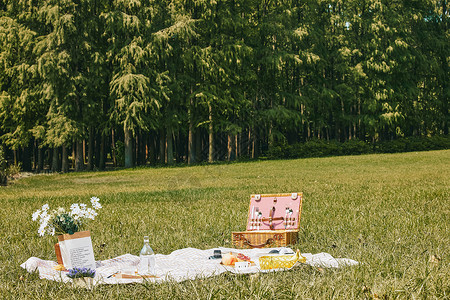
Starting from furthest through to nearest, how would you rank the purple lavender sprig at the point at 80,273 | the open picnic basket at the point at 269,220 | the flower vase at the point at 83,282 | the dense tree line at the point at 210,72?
the dense tree line at the point at 210,72
the open picnic basket at the point at 269,220
the purple lavender sprig at the point at 80,273
the flower vase at the point at 83,282

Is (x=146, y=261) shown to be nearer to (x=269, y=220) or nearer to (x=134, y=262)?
(x=134, y=262)

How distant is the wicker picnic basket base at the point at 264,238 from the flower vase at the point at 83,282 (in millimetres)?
2071

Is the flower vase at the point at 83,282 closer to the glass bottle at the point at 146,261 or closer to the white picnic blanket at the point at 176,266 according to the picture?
the white picnic blanket at the point at 176,266

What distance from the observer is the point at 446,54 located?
42.5 metres

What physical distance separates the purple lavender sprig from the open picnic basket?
6.42ft

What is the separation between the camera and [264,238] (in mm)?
5688

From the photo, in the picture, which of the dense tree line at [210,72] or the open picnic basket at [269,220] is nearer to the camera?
the open picnic basket at [269,220]

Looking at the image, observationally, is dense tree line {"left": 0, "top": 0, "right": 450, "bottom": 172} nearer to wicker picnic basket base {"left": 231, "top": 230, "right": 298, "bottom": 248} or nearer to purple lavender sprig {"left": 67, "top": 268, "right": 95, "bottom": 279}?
wicker picnic basket base {"left": 231, "top": 230, "right": 298, "bottom": 248}

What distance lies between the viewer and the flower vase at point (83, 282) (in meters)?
3.94

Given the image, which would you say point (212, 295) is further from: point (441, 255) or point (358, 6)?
point (358, 6)

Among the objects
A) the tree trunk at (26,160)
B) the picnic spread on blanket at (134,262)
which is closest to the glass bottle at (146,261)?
the picnic spread on blanket at (134,262)

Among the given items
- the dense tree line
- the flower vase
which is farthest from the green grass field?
the dense tree line

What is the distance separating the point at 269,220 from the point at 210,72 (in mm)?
26503

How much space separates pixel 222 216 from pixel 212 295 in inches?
171
